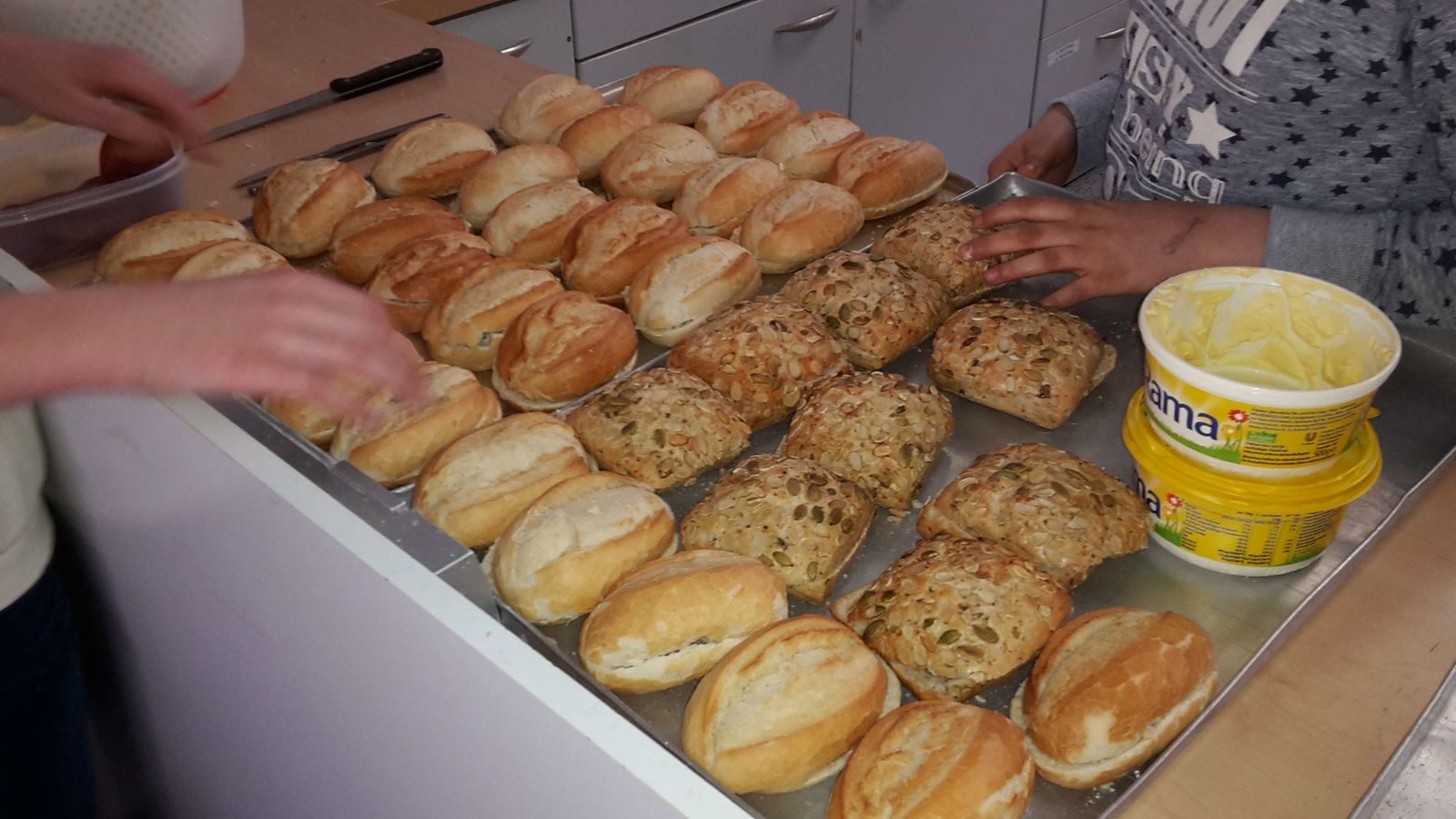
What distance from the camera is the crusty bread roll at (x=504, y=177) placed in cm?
144

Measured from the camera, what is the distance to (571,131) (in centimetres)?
154

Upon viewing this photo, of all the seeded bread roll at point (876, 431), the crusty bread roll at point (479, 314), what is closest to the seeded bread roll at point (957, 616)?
the seeded bread roll at point (876, 431)

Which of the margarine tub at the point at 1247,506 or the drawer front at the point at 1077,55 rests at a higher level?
the margarine tub at the point at 1247,506

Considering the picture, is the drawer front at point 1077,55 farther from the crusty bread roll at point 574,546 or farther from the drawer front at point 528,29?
A: the crusty bread roll at point 574,546

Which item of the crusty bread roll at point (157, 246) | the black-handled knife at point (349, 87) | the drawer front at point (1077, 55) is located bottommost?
the drawer front at point (1077, 55)

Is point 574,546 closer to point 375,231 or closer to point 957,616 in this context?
point 957,616

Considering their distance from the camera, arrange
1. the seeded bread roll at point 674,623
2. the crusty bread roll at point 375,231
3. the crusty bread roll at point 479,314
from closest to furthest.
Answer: the seeded bread roll at point 674,623 → the crusty bread roll at point 479,314 → the crusty bread roll at point 375,231

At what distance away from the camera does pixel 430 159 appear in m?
1.49

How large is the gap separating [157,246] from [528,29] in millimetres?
1300

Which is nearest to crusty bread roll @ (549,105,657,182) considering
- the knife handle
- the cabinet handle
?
the knife handle

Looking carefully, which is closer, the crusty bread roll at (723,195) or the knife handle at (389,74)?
the crusty bread roll at (723,195)

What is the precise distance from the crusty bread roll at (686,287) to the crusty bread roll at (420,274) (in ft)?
0.65

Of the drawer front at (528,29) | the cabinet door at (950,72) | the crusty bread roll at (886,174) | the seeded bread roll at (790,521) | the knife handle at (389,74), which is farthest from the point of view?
the cabinet door at (950,72)

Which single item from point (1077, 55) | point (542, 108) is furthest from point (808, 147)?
point (1077, 55)
